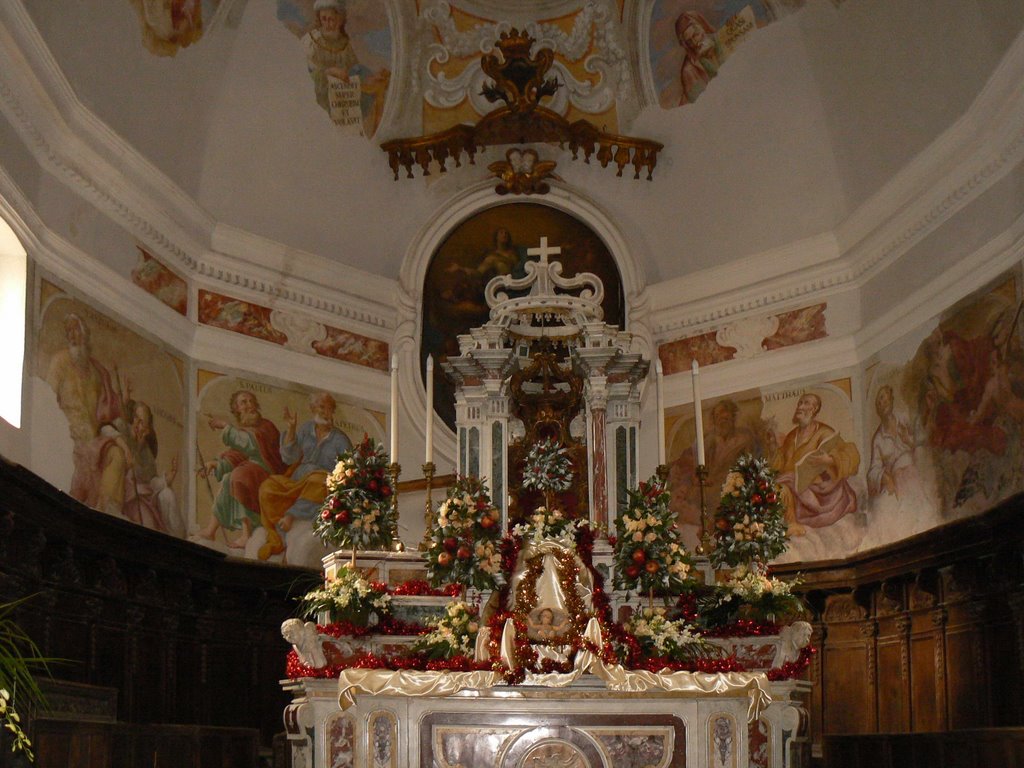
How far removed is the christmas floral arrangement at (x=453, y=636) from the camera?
1220 cm

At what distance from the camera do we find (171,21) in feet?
52.9

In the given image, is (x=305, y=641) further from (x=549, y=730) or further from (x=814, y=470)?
(x=814, y=470)

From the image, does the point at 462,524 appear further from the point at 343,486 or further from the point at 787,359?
the point at 787,359

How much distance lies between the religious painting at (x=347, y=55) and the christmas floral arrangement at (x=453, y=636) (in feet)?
27.8

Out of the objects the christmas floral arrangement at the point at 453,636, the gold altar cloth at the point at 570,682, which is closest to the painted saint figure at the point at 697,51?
the christmas floral arrangement at the point at 453,636

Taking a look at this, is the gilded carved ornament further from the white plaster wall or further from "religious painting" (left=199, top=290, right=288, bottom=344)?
"religious painting" (left=199, top=290, right=288, bottom=344)

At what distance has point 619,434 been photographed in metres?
14.1

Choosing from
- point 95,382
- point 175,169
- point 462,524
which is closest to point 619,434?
point 462,524

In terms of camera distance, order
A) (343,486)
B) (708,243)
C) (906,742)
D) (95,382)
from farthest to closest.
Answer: (708,243) < (95,382) < (343,486) < (906,742)

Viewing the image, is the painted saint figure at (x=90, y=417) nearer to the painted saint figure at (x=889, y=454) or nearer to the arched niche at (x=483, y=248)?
the arched niche at (x=483, y=248)

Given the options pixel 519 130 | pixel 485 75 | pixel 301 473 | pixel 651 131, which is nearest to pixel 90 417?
pixel 301 473

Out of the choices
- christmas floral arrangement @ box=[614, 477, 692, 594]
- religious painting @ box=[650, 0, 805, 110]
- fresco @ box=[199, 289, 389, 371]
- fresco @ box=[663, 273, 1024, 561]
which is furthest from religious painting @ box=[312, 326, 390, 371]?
christmas floral arrangement @ box=[614, 477, 692, 594]

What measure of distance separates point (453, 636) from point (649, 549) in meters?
1.86

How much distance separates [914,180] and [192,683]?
965 centimetres
